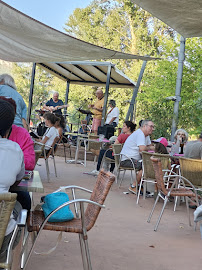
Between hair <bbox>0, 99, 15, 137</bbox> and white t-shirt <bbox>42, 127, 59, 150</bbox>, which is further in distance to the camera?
→ white t-shirt <bbox>42, 127, 59, 150</bbox>

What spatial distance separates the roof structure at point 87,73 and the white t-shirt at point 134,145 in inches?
237

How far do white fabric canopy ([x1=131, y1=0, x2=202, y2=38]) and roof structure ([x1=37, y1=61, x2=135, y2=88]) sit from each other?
19.9 feet

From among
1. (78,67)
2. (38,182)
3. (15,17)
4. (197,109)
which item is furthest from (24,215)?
(197,109)

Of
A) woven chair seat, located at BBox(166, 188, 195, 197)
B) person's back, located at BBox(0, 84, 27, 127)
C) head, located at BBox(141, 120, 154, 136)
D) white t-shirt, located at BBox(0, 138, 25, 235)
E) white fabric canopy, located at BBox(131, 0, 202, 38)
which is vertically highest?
white fabric canopy, located at BBox(131, 0, 202, 38)

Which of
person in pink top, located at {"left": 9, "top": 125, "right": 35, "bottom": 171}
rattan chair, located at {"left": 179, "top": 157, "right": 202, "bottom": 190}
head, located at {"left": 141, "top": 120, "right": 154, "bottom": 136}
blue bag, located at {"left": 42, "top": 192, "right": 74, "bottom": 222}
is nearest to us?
blue bag, located at {"left": 42, "top": 192, "right": 74, "bottom": 222}

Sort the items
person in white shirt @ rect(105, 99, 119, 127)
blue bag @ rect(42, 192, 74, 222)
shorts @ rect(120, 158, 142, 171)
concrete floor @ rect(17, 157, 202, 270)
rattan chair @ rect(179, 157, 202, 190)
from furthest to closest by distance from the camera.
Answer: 1. person in white shirt @ rect(105, 99, 119, 127)
2. shorts @ rect(120, 158, 142, 171)
3. rattan chair @ rect(179, 157, 202, 190)
4. concrete floor @ rect(17, 157, 202, 270)
5. blue bag @ rect(42, 192, 74, 222)

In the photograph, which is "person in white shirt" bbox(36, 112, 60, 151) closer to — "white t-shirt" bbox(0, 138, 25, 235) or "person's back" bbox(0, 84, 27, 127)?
"person's back" bbox(0, 84, 27, 127)

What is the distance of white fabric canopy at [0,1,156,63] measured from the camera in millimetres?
6129

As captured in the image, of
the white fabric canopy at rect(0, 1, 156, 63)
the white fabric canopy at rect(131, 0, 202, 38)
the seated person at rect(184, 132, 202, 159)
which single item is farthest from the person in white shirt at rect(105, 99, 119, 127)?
the seated person at rect(184, 132, 202, 159)

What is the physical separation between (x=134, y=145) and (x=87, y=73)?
810 centimetres

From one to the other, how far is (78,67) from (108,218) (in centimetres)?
976

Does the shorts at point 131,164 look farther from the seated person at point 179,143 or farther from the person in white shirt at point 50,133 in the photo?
the person in white shirt at point 50,133

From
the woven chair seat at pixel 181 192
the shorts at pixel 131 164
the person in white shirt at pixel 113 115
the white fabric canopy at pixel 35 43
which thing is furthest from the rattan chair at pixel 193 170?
the person in white shirt at pixel 113 115

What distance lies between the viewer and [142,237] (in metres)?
4.48
